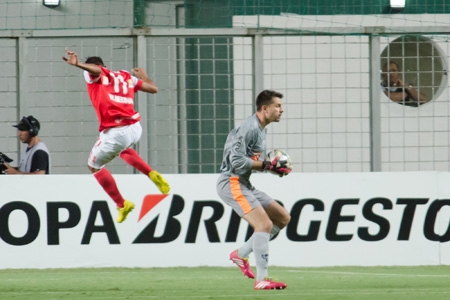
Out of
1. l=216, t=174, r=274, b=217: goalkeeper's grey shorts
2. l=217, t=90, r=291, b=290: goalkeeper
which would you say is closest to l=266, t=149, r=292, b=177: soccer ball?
l=217, t=90, r=291, b=290: goalkeeper

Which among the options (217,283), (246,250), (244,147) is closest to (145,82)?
(244,147)

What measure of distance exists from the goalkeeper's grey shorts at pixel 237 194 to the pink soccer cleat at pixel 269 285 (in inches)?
28.2

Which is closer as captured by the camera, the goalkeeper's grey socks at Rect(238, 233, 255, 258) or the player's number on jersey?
the goalkeeper's grey socks at Rect(238, 233, 255, 258)

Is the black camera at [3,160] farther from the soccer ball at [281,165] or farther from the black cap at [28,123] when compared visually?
the soccer ball at [281,165]

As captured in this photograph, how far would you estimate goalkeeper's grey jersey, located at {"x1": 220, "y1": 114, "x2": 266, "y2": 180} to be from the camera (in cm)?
1224

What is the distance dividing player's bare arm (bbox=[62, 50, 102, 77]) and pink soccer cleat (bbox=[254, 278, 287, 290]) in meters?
2.71

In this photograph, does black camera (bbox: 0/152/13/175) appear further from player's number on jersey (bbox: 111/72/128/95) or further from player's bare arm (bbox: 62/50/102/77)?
→ player's bare arm (bbox: 62/50/102/77)

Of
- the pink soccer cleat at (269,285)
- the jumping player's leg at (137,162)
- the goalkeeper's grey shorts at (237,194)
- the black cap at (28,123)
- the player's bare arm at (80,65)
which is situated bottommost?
the pink soccer cleat at (269,285)

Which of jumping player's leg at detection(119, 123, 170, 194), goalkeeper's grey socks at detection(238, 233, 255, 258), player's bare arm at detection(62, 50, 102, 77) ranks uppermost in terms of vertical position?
player's bare arm at detection(62, 50, 102, 77)

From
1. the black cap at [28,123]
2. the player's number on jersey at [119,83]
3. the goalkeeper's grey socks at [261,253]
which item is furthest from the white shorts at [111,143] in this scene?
the black cap at [28,123]

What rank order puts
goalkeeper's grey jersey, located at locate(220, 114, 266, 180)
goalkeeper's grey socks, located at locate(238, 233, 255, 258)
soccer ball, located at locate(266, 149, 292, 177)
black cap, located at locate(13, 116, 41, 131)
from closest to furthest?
goalkeeper's grey jersey, located at locate(220, 114, 266, 180)
soccer ball, located at locate(266, 149, 292, 177)
goalkeeper's grey socks, located at locate(238, 233, 255, 258)
black cap, located at locate(13, 116, 41, 131)

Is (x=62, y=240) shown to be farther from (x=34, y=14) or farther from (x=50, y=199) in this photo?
(x=34, y=14)

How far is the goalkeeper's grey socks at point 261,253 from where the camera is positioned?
12250 millimetres

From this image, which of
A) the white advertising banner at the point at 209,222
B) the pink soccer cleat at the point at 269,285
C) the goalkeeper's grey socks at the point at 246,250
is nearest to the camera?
the pink soccer cleat at the point at 269,285
